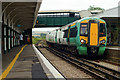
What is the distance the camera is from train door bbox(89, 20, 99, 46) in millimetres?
13500

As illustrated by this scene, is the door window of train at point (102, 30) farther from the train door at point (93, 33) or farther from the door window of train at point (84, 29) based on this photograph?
the door window of train at point (84, 29)

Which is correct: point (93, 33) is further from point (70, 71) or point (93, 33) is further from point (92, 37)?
point (70, 71)

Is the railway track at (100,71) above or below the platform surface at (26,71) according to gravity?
below

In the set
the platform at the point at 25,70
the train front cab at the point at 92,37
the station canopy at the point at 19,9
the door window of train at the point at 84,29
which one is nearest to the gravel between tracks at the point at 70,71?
the platform at the point at 25,70

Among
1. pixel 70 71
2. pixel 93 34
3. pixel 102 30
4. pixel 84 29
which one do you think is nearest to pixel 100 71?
pixel 70 71

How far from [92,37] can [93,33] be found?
1.00 feet

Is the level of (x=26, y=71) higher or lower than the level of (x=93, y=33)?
lower

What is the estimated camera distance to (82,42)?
13.5m

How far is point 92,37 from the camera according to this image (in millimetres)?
13508

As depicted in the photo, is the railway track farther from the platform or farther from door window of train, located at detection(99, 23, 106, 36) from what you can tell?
door window of train, located at detection(99, 23, 106, 36)

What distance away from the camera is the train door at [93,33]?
1350 cm

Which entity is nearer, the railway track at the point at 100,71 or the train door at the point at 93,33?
the railway track at the point at 100,71

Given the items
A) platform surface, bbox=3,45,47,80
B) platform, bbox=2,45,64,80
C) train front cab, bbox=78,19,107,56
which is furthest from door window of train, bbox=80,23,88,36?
platform surface, bbox=3,45,47,80

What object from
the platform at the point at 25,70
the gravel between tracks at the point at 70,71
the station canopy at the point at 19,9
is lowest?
the gravel between tracks at the point at 70,71
